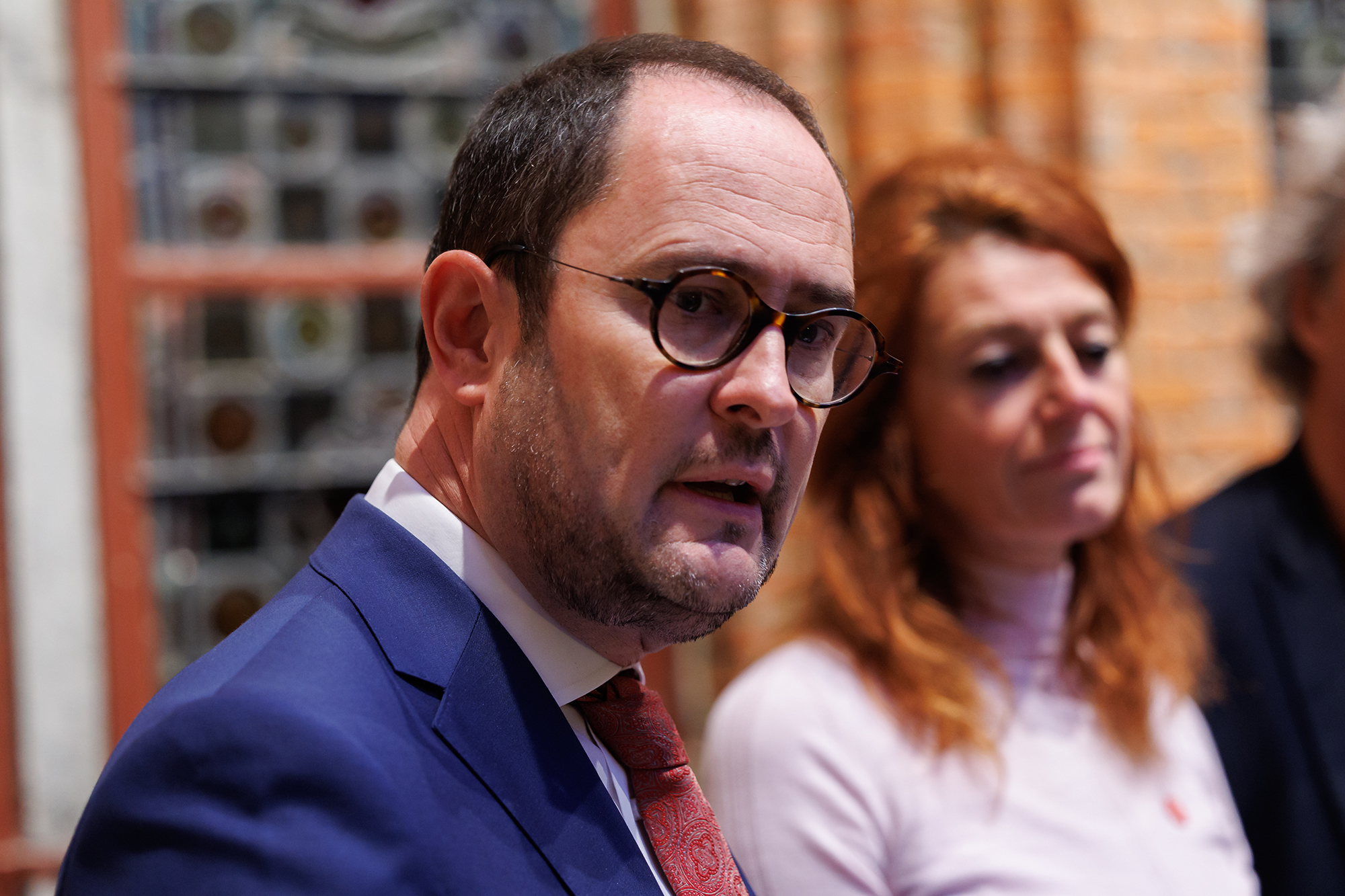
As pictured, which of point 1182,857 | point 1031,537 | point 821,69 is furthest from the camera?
point 821,69

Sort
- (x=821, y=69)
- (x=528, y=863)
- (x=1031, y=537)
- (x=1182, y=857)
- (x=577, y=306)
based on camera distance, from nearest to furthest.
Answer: (x=528, y=863), (x=577, y=306), (x=1182, y=857), (x=1031, y=537), (x=821, y=69)

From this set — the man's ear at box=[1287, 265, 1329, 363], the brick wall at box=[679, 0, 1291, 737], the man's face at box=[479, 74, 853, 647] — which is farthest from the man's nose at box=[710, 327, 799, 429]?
the brick wall at box=[679, 0, 1291, 737]

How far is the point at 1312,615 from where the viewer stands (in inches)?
86.8

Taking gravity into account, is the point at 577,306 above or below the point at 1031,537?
above

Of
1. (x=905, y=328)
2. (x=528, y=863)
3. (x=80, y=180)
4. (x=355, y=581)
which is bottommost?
(x=528, y=863)

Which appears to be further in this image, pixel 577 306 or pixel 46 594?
pixel 46 594

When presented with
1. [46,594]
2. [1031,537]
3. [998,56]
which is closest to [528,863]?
[1031,537]

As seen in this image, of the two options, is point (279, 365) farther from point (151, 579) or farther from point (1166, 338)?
point (1166, 338)

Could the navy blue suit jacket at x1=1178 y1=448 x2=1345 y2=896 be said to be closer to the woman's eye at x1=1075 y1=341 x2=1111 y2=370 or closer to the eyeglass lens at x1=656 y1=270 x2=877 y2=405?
the woman's eye at x1=1075 y1=341 x2=1111 y2=370

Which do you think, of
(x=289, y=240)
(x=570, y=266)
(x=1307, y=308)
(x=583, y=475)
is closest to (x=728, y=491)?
(x=583, y=475)

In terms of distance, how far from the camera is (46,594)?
280cm

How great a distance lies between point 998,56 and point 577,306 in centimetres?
250

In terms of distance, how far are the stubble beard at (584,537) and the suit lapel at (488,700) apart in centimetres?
9

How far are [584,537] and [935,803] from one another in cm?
88
